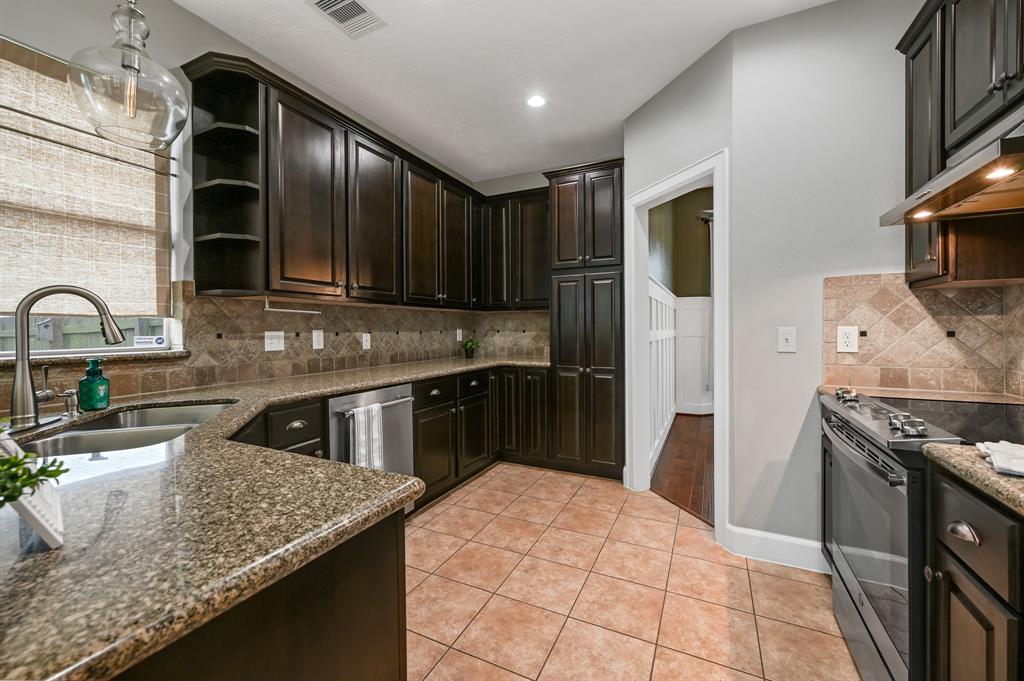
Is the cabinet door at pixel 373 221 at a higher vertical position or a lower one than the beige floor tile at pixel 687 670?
higher

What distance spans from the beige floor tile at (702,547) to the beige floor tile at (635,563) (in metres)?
0.14

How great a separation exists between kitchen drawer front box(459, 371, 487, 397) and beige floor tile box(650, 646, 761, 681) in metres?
2.15

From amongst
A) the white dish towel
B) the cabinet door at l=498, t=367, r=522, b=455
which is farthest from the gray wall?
the white dish towel

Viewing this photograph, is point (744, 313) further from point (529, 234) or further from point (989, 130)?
point (529, 234)

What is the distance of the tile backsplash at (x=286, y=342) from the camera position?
6.63ft

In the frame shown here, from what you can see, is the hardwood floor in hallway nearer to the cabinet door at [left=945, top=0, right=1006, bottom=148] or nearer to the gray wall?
the gray wall

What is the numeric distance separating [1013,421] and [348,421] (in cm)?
270

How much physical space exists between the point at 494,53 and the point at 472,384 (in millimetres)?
2292

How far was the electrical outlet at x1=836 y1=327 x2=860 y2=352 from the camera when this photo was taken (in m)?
2.10

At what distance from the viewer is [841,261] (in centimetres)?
212

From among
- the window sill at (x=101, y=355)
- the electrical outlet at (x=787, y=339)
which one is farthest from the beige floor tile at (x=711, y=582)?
the window sill at (x=101, y=355)

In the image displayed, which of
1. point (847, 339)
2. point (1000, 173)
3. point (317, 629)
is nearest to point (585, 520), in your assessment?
point (847, 339)

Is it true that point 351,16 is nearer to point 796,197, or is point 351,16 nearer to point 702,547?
point 796,197

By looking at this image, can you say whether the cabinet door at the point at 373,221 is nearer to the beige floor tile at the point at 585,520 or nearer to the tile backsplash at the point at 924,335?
the beige floor tile at the point at 585,520
